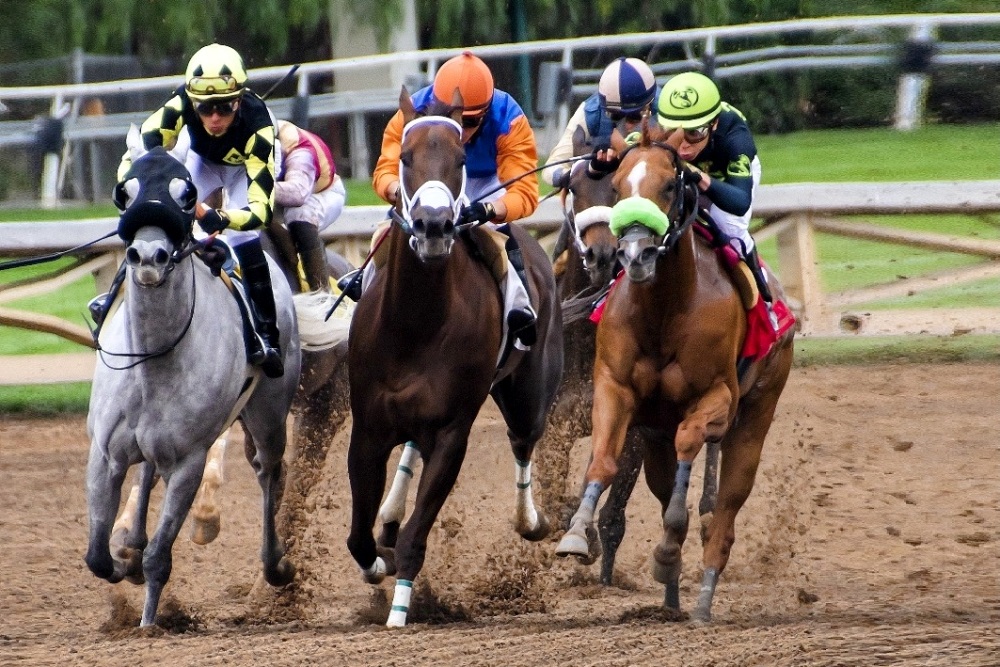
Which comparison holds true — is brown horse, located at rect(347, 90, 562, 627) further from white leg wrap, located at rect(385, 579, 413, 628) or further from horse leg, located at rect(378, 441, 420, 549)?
horse leg, located at rect(378, 441, 420, 549)

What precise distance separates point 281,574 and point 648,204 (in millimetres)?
2504

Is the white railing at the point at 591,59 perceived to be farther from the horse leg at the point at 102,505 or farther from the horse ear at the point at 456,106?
the horse leg at the point at 102,505

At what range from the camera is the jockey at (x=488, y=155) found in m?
6.54

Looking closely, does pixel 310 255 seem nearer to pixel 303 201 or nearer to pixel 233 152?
pixel 303 201

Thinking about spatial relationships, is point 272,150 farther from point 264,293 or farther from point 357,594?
point 357,594

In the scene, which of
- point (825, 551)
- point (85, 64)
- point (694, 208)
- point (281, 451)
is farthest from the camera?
point (85, 64)

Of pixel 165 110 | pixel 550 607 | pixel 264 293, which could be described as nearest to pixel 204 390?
pixel 264 293

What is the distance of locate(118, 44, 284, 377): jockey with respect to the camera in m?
6.80

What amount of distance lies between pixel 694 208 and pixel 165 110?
2276 mm

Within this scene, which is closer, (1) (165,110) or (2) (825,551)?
(1) (165,110)

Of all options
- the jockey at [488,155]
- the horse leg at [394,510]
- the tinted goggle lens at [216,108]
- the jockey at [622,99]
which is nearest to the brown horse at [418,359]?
the jockey at [488,155]

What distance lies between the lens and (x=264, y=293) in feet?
23.7

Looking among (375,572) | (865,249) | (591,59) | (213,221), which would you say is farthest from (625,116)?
(591,59)

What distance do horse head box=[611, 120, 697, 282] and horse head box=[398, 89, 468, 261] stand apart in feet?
1.96
